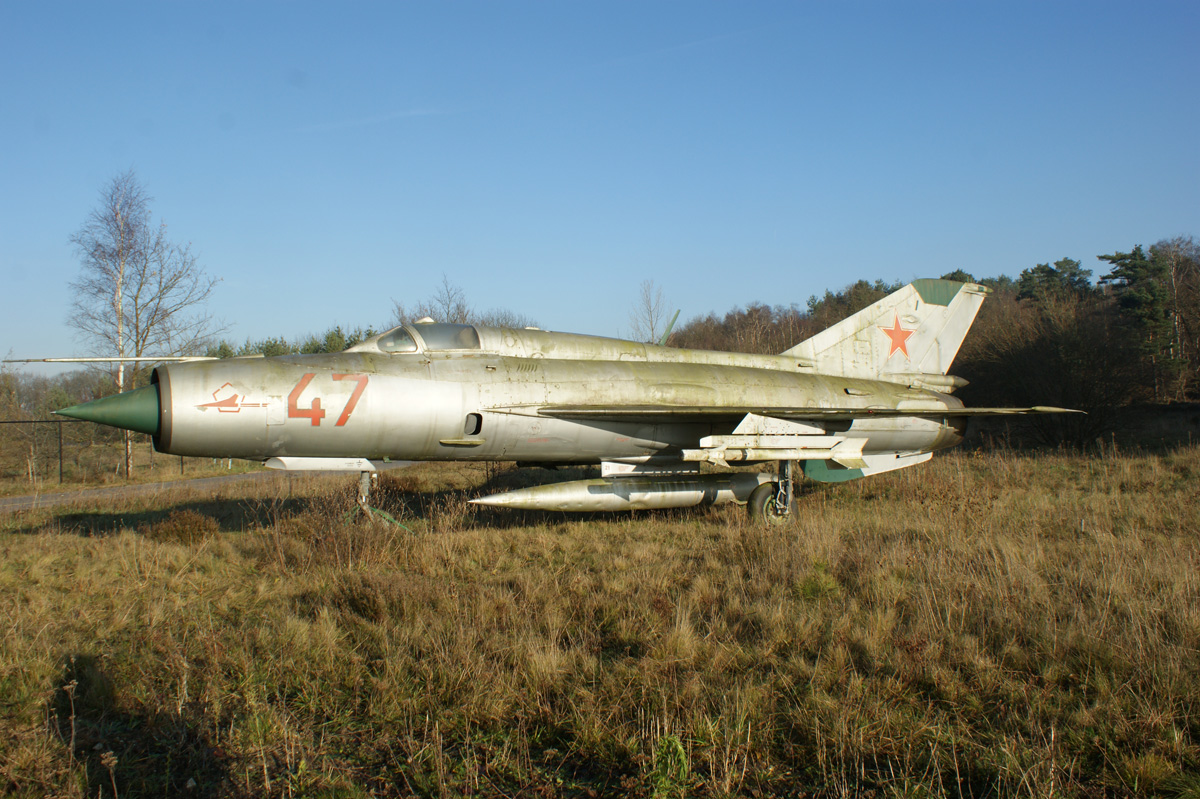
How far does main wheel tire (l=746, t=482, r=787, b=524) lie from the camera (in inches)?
399

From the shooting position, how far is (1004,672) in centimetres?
429

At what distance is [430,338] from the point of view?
8.58 metres

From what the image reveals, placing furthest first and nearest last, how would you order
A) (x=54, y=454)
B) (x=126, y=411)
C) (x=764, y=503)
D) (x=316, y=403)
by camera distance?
(x=54, y=454), (x=764, y=503), (x=316, y=403), (x=126, y=411)

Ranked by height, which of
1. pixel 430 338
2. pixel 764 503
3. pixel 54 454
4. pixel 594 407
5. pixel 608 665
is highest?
pixel 430 338

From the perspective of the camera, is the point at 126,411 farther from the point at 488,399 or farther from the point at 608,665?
the point at 608,665

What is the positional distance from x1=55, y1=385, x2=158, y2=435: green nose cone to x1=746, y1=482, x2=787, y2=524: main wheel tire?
7866 mm

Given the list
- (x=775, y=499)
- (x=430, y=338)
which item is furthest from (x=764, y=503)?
(x=430, y=338)

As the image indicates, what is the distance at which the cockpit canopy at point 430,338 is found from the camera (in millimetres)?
8438

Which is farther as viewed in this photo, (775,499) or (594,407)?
(775,499)

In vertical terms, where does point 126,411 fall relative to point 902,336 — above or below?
below

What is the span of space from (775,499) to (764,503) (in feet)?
0.64

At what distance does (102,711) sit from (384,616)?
1.93 meters


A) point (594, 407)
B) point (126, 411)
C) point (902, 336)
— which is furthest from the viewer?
point (902, 336)

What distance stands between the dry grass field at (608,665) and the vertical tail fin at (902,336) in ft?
13.7
